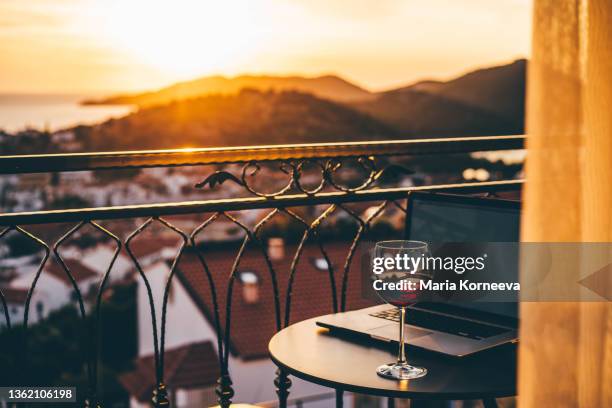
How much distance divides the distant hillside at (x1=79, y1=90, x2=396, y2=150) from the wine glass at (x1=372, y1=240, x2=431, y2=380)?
25.9ft

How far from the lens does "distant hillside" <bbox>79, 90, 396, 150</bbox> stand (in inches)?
399

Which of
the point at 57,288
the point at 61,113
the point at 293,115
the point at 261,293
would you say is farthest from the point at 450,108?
the point at 57,288

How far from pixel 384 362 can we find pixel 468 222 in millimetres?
393

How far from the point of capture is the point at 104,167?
1.98 meters

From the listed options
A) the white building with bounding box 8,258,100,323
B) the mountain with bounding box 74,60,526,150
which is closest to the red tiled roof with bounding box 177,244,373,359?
the white building with bounding box 8,258,100,323

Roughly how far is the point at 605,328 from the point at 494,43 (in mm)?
11699

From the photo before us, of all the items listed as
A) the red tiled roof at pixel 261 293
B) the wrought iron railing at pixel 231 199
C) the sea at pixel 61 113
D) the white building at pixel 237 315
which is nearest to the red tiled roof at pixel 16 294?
the white building at pixel 237 315

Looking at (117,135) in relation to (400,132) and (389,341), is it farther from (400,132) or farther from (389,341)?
(389,341)

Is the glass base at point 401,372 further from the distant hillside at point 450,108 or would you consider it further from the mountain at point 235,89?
the mountain at point 235,89

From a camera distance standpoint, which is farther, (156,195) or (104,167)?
(156,195)

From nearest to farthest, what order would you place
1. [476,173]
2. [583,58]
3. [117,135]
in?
[583,58]
[476,173]
[117,135]

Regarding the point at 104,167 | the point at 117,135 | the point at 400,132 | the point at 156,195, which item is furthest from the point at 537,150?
the point at 117,135

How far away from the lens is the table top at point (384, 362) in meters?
1.24

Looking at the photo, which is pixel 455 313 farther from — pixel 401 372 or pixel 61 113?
pixel 61 113
